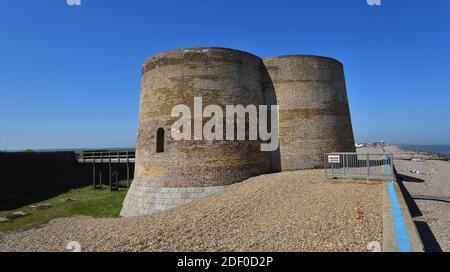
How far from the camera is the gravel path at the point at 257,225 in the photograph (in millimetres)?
6055

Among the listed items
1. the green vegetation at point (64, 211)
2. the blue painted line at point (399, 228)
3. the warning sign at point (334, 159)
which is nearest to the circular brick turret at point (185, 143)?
the green vegetation at point (64, 211)

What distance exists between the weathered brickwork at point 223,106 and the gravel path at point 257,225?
5.16 ft

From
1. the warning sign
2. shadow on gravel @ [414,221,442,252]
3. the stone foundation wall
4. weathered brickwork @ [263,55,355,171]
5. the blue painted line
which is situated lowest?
shadow on gravel @ [414,221,442,252]

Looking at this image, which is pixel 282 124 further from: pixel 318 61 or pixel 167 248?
pixel 167 248

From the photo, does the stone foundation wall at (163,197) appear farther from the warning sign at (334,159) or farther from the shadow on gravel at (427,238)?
the shadow on gravel at (427,238)

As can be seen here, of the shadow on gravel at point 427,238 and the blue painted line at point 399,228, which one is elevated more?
the blue painted line at point 399,228

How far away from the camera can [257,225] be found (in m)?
7.49

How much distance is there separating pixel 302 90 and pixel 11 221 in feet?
56.1

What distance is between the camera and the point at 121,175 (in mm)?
27078

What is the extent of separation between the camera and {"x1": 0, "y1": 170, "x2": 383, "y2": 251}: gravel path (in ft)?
19.9

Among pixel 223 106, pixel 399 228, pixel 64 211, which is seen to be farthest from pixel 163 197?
pixel 399 228

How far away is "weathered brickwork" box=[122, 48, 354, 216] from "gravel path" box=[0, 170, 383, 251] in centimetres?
157

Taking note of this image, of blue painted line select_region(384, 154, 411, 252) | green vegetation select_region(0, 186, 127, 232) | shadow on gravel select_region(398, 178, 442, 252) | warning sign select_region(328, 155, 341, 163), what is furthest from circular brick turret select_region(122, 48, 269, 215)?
shadow on gravel select_region(398, 178, 442, 252)

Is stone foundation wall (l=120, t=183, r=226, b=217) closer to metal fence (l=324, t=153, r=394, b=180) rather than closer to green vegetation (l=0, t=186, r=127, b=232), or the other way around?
green vegetation (l=0, t=186, r=127, b=232)
